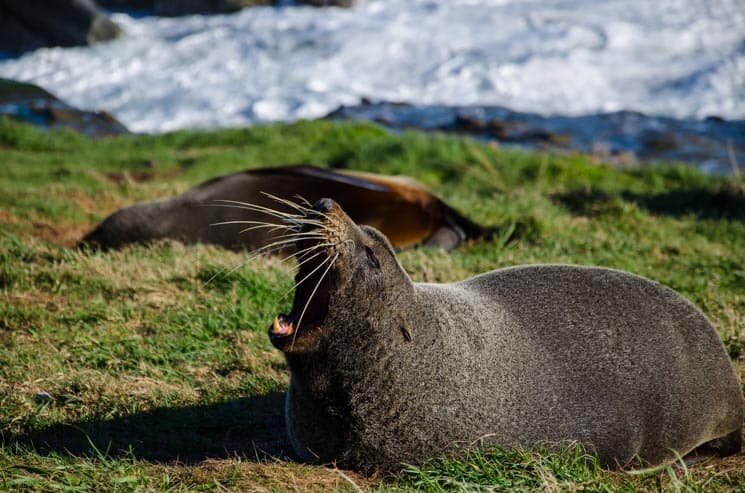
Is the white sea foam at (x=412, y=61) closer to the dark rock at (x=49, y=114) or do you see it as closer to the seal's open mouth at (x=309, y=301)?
the dark rock at (x=49, y=114)

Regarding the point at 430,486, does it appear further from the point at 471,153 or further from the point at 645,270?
the point at 471,153

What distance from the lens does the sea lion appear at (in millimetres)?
2893

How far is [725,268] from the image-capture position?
570 cm

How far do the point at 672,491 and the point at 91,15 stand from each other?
24001 mm

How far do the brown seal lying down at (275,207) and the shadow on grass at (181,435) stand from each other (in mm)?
2443

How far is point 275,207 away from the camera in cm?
600

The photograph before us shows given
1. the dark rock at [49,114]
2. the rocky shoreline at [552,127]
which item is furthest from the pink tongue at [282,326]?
the dark rock at [49,114]

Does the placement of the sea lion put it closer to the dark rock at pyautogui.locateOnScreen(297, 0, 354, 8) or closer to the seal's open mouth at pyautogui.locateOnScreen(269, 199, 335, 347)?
the seal's open mouth at pyautogui.locateOnScreen(269, 199, 335, 347)

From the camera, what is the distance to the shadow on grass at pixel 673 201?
727 cm

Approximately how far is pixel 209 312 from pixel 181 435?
1.30 meters

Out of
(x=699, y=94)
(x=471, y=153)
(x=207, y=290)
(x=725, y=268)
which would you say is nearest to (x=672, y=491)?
(x=207, y=290)

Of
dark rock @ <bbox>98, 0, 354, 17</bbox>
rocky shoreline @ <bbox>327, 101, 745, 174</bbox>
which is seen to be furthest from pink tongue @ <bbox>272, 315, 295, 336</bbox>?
dark rock @ <bbox>98, 0, 354, 17</bbox>

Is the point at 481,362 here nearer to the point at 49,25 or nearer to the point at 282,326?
the point at 282,326

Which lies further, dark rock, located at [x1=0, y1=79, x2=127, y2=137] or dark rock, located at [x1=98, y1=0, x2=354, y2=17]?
dark rock, located at [x1=98, y1=0, x2=354, y2=17]
